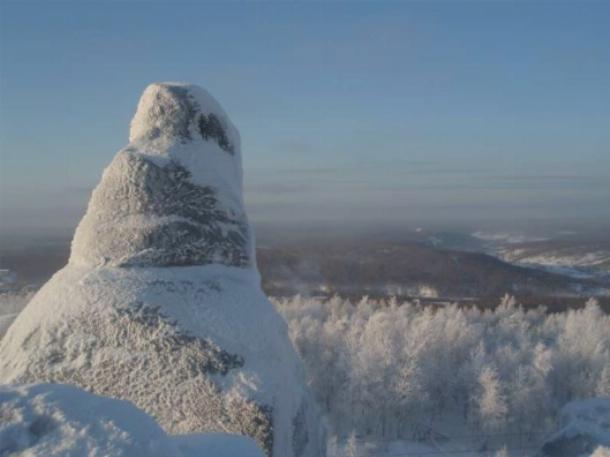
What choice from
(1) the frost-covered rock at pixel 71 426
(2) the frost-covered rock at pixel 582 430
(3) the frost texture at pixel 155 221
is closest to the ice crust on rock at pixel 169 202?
(3) the frost texture at pixel 155 221

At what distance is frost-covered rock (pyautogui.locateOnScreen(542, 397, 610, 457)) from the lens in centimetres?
2531

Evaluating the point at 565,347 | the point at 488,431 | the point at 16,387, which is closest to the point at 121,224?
the point at 16,387

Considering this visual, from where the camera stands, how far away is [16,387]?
372 centimetres

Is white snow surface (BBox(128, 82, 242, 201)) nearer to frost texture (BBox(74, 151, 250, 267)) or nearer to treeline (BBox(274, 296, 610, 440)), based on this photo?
frost texture (BBox(74, 151, 250, 267))

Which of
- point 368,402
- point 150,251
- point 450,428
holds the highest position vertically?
point 150,251

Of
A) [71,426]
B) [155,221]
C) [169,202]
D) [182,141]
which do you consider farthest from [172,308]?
[71,426]

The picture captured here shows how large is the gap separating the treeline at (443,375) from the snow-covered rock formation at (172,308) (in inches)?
1002

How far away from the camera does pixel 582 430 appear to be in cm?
2647

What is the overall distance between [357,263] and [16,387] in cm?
8037

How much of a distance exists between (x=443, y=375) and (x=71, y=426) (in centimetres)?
3561

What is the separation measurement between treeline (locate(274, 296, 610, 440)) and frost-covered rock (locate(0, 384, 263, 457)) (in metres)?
30.5

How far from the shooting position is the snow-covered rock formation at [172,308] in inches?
308

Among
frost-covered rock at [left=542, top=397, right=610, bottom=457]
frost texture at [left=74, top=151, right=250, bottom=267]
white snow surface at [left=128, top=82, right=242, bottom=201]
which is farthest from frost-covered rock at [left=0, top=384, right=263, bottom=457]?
frost-covered rock at [left=542, top=397, right=610, bottom=457]

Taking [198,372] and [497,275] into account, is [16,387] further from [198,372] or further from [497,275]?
[497,275]
